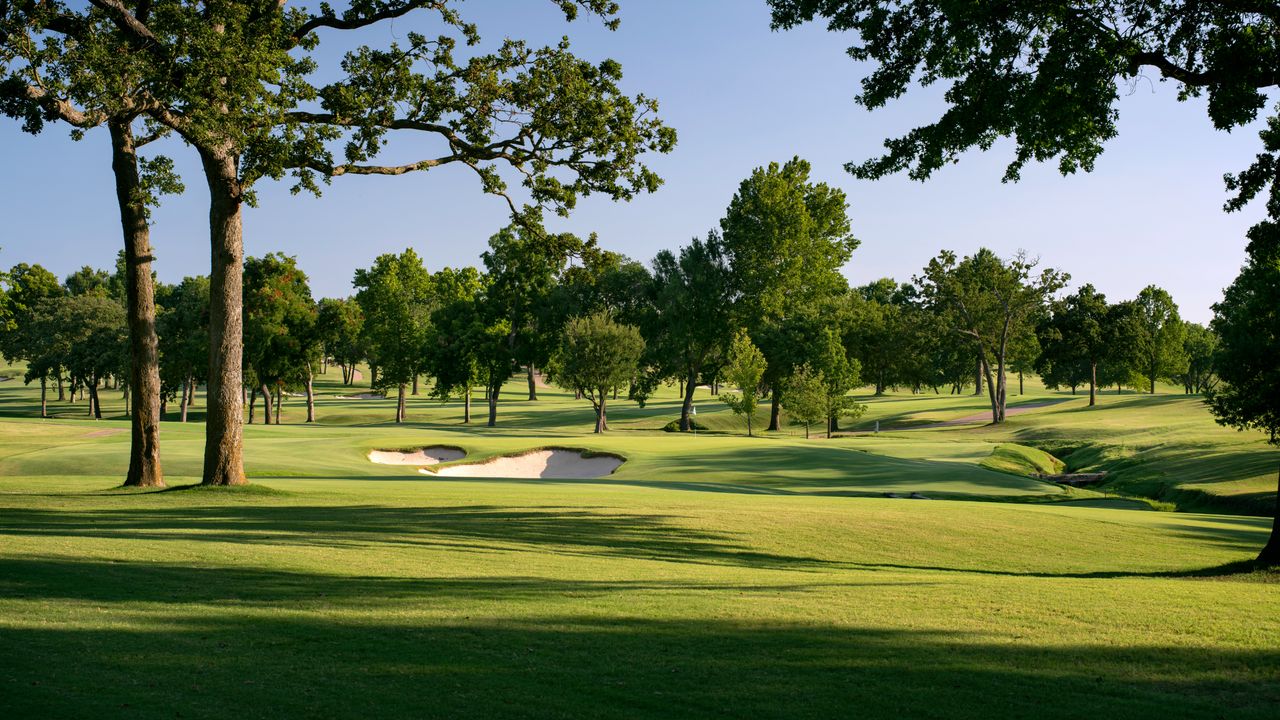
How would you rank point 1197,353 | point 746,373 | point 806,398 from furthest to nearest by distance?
1. point 1197,353
2. point 746,373
3. point 806,398

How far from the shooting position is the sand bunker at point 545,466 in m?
38.2

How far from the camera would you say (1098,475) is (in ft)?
127

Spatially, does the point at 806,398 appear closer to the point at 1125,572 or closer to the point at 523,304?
the point at 523,304

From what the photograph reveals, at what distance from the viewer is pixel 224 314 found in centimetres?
2033

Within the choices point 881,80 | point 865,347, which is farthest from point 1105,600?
point 865,347

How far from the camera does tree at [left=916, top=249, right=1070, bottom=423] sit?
69125mm

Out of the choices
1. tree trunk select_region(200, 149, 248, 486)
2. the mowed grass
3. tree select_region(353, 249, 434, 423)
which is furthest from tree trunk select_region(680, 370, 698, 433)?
tree trunk select_region(200, 149, 248, 486)

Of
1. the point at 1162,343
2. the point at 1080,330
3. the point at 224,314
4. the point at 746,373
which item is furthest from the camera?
the point at 1162,343

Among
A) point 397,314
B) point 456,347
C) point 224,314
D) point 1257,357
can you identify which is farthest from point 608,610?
point 397,314

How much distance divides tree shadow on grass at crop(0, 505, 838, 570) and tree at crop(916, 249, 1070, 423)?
191ft

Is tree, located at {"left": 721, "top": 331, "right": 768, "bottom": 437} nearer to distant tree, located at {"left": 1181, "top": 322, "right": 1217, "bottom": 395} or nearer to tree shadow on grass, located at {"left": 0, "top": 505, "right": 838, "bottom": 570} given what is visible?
tree shadow on grass, located at {"left": 0, "top": 505, "right": 838, "bottom": 570}

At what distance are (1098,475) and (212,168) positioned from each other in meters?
35.4

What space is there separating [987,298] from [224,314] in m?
61.6

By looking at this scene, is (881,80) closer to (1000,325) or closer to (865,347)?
(1000,325)
